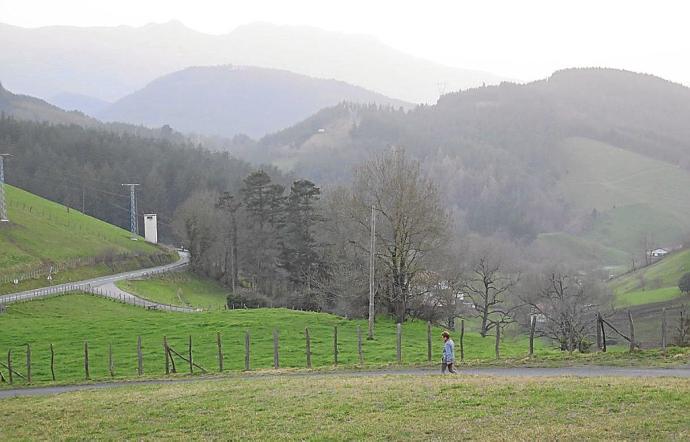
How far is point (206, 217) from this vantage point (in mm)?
94562

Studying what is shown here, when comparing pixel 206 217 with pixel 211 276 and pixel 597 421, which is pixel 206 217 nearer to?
pixel 211 276

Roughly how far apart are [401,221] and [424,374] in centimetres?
2271

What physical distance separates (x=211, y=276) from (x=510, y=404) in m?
79.7

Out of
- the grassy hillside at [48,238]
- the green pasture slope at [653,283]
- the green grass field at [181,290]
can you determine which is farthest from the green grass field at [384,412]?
the green pasture slope at [653,283]

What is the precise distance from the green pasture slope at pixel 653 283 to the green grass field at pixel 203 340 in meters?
67.5

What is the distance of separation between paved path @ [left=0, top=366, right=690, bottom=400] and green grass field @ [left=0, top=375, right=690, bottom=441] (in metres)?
3.20

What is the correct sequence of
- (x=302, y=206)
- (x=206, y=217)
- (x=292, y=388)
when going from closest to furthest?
(x=292, y=388)
(x=302, y=206)
(x=206, y=217)

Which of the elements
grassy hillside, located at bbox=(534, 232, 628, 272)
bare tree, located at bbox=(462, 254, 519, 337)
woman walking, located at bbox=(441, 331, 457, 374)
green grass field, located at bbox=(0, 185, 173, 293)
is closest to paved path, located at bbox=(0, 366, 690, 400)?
woman walking, located at bbox=(441, 331, 457, 374)

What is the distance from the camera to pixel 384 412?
1850 centimetres

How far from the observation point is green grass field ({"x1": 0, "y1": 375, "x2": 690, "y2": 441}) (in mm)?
15875

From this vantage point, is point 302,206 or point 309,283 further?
point 302,206

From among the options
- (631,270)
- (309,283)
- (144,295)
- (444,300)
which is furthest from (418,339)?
(631,270)

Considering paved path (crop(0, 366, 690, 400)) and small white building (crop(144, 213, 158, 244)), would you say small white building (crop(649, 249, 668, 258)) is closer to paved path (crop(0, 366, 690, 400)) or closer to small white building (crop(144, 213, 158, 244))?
small white building (crop(144, 213, 158, 244))

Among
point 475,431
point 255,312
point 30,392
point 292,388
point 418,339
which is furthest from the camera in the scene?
point 255,312
